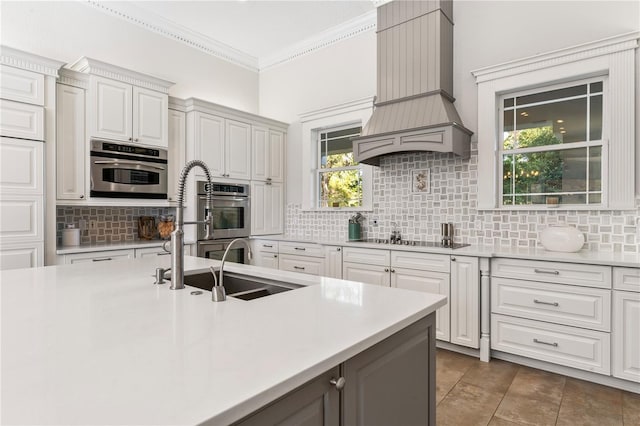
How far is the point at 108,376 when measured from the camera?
770 millimetres

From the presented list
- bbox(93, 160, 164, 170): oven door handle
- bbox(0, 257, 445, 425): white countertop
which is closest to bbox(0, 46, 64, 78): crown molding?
bbox(93, 160, 164, 170): oven door handle

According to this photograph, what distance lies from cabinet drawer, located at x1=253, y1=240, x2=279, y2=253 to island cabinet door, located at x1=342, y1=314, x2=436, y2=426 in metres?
3.36

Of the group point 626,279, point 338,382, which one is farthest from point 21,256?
point 626,279

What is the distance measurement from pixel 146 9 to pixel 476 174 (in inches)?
168

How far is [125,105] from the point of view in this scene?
147 inches

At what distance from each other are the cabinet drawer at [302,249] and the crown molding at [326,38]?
109 inches

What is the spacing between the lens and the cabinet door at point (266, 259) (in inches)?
183

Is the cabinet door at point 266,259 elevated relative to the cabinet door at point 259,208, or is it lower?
lower

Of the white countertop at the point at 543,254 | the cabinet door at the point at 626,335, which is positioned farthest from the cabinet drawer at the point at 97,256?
the cabinet door at the point at 626,335

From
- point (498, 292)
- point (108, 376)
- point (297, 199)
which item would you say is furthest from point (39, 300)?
point (297, 199)

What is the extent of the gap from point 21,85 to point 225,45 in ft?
9.22

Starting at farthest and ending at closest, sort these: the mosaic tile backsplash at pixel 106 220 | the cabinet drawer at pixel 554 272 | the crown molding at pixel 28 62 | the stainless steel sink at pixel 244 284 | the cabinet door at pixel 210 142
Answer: the cabinet door at pixel 210 142
the mosaic tile backsplash at pixel 106 220
the crown molding at pixel 28 62
the cabinet drawer at pixel 554 272
the stainless steel sink at pixel 244 284

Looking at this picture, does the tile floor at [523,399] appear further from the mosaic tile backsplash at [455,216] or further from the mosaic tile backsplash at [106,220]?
the mosaic tile backsplash at [106,220]

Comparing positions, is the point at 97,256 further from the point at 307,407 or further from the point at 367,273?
the point at 307,407
